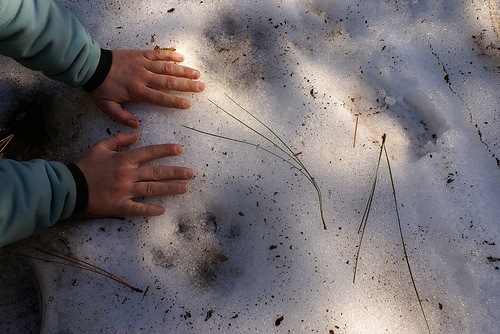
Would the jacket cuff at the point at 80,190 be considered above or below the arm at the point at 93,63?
below

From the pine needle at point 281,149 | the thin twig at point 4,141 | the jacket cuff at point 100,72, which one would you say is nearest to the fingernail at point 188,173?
the pine needle at point 281,149

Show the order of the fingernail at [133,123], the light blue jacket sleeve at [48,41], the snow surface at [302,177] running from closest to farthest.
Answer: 1. the light blue jacket sleeve at [48,41]
2. the snow surface at [302,177]
3. the fingernail at [133,123]

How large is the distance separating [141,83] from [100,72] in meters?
0.15

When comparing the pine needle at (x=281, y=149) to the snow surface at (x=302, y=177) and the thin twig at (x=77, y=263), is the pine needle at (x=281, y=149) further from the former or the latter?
the thin twig at (x=77, y=263)

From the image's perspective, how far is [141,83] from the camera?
1548mm

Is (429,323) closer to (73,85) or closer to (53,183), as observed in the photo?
(53,183)

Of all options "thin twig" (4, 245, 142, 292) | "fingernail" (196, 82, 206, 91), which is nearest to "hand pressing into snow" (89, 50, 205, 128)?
"fingernail" (196, 82, 206, 91)

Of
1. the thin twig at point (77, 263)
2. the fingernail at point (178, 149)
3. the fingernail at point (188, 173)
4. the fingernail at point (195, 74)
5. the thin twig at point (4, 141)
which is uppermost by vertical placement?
the fingernail at point (195, 74)

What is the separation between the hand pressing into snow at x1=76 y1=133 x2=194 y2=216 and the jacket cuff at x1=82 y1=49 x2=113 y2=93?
213 millimetres

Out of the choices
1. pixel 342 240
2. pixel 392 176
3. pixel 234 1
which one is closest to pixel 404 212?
pixel 392 176

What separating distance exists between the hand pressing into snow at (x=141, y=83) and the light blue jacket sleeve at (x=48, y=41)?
3.0 inches

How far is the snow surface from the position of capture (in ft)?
4.56

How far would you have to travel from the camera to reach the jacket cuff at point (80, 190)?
1438 mm

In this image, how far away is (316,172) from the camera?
148cm
